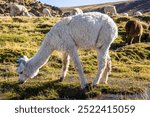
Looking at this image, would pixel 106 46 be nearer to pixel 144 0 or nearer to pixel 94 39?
pixel 94 39

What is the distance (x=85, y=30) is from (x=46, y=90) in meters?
2.10

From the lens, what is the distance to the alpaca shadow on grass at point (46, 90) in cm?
1314

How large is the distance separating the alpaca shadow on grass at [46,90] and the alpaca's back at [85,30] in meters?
1.34

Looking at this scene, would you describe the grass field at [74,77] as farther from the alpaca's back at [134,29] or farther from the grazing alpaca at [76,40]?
the alpaca's back at [134,29]

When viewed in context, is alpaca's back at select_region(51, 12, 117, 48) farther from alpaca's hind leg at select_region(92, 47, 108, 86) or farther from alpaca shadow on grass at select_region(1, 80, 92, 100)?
alpaca shadow on grass at select_region(1, 80, 92, 100)

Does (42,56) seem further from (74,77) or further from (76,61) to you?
(74,77)

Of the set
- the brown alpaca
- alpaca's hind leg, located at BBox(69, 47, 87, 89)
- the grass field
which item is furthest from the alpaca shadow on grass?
the brown alpaca

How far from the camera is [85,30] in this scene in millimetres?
13461

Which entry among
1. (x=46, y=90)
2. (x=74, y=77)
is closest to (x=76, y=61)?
(x=46, y=90)

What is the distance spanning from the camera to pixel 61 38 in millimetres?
13367

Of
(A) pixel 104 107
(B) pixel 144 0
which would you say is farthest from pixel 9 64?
(B) pixel 144 0

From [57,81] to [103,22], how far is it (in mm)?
2474

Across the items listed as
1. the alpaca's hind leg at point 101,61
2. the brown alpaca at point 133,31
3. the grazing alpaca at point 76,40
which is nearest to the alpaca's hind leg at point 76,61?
the grazing alpaca at point 76,40

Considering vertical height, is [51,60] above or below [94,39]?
below
